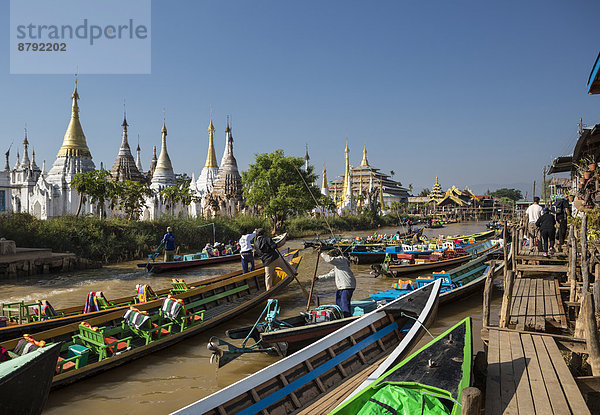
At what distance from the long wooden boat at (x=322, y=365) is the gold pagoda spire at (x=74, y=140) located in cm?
3938

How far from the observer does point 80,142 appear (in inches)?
1543

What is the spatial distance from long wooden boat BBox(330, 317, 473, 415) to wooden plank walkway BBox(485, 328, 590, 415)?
278 millimetres

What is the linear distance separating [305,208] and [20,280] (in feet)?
69.9

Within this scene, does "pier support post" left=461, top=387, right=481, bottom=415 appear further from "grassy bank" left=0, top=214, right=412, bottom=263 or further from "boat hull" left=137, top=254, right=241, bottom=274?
"grassy bank" left=0, top=214, right=412, bottom=263

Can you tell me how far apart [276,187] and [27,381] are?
1235 inches

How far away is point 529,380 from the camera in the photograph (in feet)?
12.8

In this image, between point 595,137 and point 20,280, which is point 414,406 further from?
point 20,280

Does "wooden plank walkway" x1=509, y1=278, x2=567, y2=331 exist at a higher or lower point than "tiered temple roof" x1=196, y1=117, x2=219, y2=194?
lower

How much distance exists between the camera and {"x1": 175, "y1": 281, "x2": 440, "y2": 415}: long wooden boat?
419cm

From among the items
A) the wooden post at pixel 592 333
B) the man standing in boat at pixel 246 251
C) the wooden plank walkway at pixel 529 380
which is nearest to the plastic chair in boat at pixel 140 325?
the man standing in boat at pixel 246 251

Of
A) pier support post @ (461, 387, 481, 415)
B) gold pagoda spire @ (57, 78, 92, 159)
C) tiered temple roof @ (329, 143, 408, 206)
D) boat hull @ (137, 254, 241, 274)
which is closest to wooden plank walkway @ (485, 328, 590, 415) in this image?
pier support post @ (461, 387, 481, 415)

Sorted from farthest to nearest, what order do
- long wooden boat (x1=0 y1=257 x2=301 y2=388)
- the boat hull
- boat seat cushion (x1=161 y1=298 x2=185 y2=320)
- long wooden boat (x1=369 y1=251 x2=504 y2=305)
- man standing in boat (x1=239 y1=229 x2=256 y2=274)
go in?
the boat hull, man standing in boat (x1=239 y1=229 x2=256 y2=274), long wooden boat (x1=369 y1=251 x2=504 y2=305), boat seat cushion (x1=161 y1=298 x2=185 y2=320), long wooden boat (x1=0 y1=257 x2=301 y2=388)

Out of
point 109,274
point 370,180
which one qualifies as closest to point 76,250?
point 109,274

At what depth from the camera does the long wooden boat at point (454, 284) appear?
1017cm
